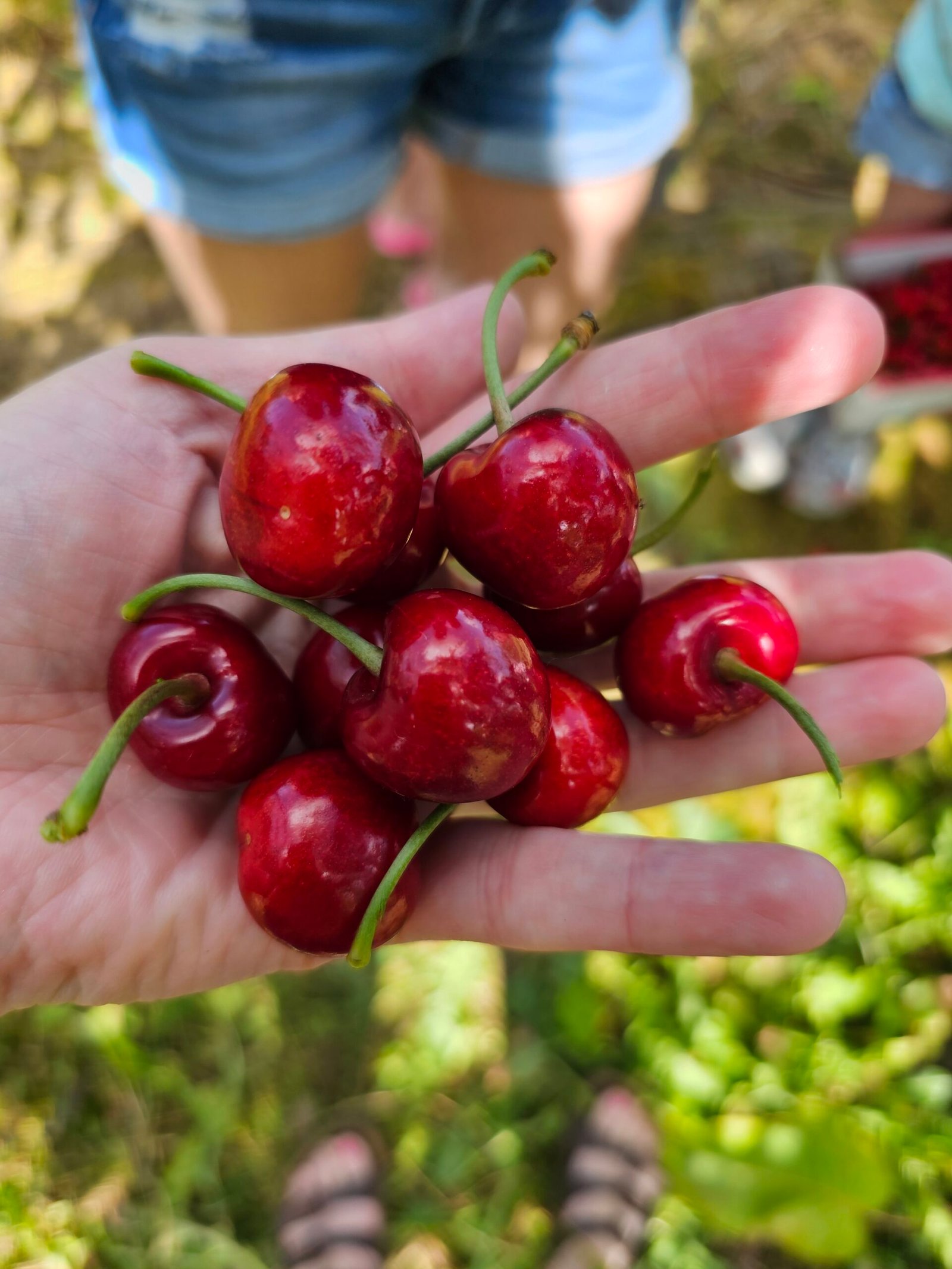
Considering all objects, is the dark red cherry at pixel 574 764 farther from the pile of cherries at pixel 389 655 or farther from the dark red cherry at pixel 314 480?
the dark red cherry at pixel 314 480

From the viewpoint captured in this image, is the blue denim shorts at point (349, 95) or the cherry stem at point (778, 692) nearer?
the cherry stem at point (778, 692)

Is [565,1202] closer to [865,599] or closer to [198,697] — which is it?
[865,599]

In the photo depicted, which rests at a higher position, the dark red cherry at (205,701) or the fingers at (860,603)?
the dark red cherry at (205,701)

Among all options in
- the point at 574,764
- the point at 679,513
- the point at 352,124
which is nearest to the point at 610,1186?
the point at 574,764

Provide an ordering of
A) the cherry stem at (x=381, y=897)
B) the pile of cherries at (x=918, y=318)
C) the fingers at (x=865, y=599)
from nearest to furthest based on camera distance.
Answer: the cherry stem at (x=381, y=897), the fingers at (x=865, y=599), the pile of cherries at (x=918, y=318)

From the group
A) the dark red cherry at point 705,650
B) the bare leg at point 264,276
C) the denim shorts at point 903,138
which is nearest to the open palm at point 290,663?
the dark red cherry at point 705,650
